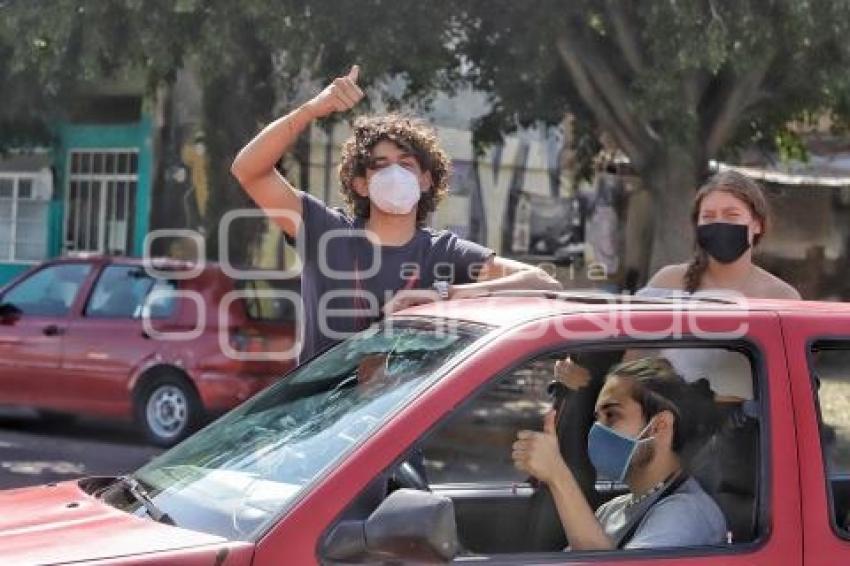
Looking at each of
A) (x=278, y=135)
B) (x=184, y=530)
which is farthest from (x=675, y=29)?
(x=184, y=530)

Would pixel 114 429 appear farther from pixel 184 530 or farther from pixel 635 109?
pixel 184 530

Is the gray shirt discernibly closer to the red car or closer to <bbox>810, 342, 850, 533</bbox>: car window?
the red car

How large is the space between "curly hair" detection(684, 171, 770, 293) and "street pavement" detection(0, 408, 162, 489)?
18.0 feet

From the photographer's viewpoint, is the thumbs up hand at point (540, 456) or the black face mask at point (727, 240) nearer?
the thumbs up hand at point (540, 456)

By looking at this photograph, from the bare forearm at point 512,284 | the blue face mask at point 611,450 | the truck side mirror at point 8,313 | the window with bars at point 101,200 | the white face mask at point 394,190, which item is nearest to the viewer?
the blue face mask at point 611,450

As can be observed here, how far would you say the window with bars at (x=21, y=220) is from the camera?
1931 centimetres

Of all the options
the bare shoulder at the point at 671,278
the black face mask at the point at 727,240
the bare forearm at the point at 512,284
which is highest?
the black face mask at the point at 727,240

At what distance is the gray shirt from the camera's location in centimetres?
295

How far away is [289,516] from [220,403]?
7.44 metres

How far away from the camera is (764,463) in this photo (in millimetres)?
2945

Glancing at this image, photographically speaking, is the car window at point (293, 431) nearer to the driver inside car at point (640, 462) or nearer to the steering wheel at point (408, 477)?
the steering wheel at point (408, 477)

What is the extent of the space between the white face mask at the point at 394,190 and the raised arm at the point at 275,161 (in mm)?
263

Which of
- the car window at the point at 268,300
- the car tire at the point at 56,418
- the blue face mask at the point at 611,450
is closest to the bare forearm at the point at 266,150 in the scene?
the blue face mask at the point at 611,450

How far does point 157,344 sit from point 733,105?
5.54 meters
